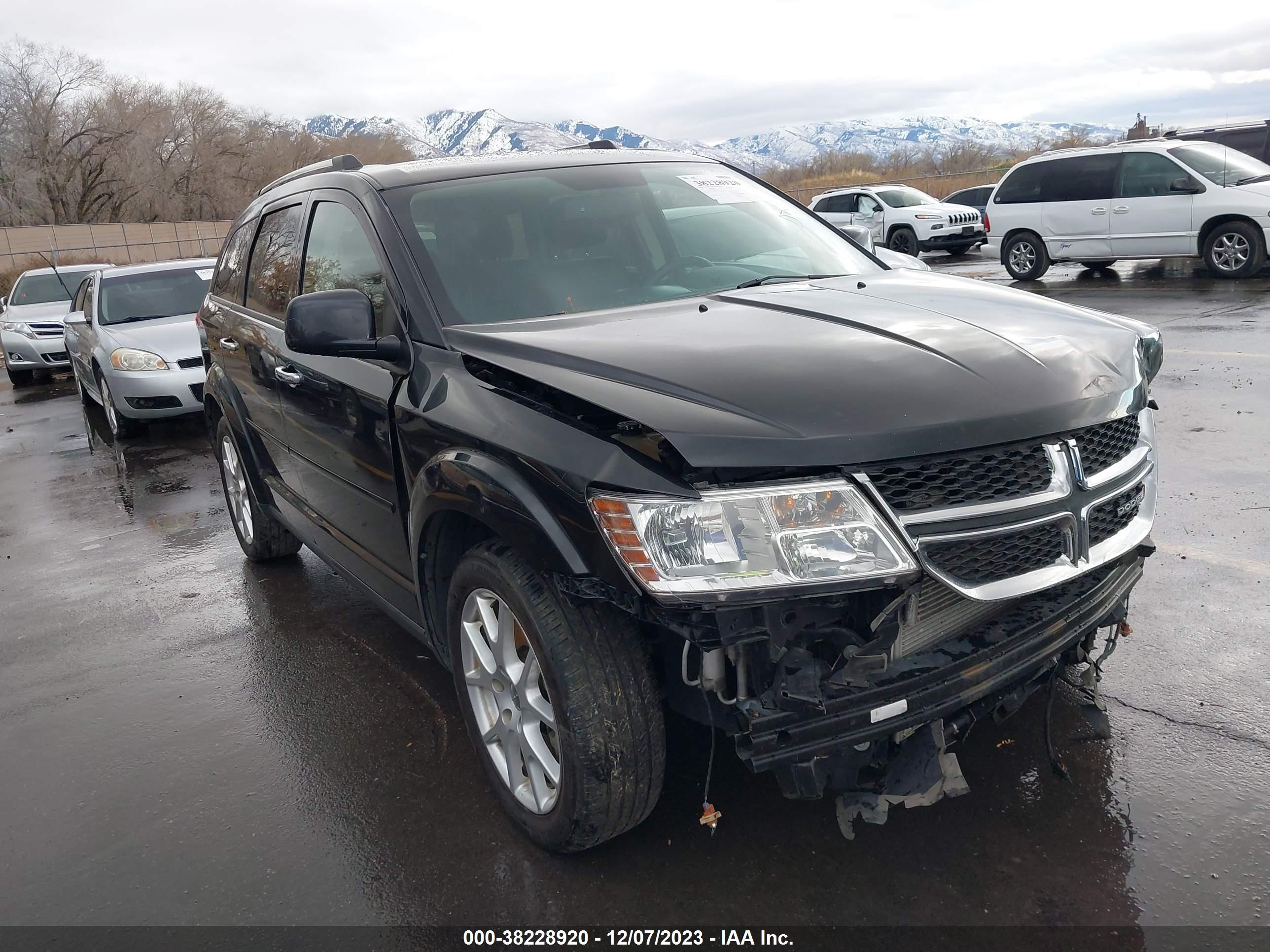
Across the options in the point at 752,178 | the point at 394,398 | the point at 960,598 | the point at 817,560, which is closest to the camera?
the point at 817,560

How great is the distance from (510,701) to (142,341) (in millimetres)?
8168

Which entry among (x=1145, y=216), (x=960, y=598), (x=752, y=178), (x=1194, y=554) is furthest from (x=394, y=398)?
(x=1145, y=216)

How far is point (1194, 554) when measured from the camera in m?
4.43

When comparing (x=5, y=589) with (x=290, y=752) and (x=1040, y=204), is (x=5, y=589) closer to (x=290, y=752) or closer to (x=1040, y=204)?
(x=290, y=752)

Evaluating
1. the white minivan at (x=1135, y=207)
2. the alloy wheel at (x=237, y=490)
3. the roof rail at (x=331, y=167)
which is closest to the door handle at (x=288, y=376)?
the roof rail at (x=331, y=167)

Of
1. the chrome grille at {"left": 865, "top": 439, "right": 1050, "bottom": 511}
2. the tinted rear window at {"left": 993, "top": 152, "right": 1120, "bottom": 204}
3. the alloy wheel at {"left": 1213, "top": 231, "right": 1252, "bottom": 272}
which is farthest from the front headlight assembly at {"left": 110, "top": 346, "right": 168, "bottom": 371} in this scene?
the alloy wheel at {"left": 1213, "top": 231, "right": 1252, "bottom": 272}

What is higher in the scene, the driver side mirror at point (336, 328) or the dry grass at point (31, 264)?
the driver side mirror at point (336, 328)

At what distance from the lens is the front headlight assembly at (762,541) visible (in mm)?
2135

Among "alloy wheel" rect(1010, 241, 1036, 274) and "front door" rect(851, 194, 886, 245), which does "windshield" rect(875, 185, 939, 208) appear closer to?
"front door" rect(851, 194, 886, 245)

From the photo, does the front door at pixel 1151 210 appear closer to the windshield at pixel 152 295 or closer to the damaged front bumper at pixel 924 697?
the windshield at pixel 152 295

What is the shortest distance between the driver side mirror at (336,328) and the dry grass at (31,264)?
116 ft

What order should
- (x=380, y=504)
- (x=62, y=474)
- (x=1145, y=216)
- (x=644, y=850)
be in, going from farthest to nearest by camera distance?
(x=1145, y=216) < (x=62, y=474) < (x=380, y=504) < (x=644, y=850)

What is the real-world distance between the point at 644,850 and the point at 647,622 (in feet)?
2.45

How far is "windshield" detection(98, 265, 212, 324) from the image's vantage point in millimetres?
10430
